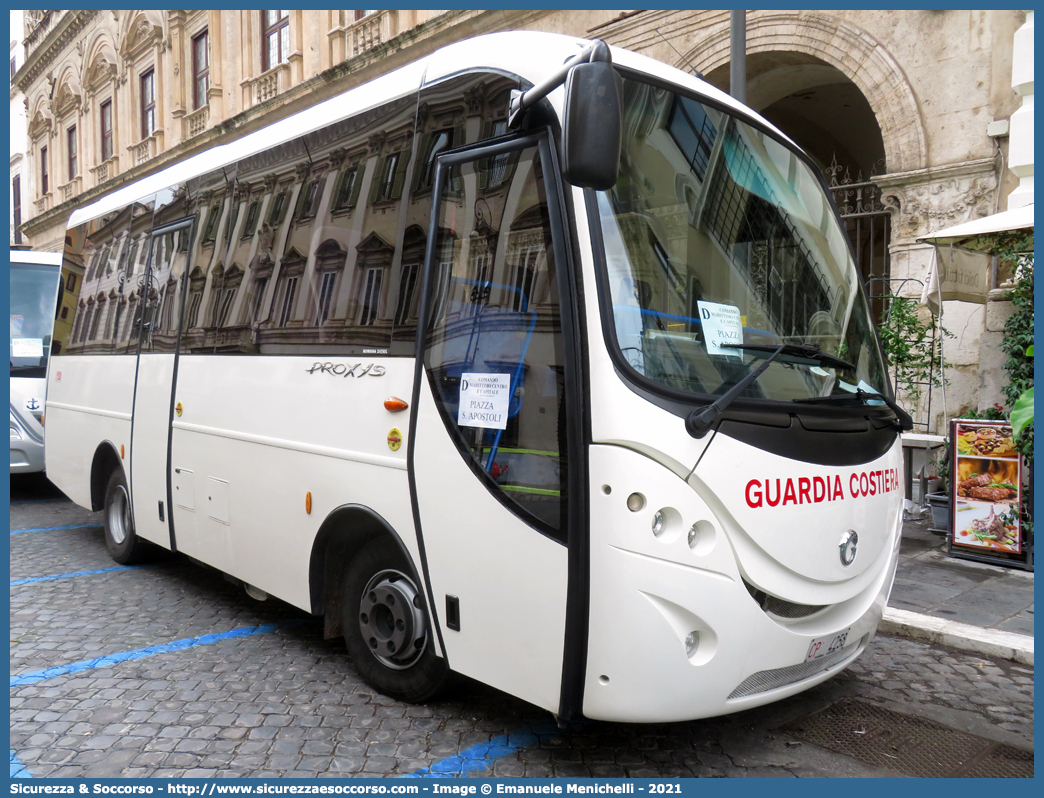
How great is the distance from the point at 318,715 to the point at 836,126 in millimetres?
15715

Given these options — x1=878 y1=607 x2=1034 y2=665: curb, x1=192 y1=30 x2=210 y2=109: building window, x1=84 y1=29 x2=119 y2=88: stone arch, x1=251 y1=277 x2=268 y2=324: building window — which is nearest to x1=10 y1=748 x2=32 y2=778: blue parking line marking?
x1=251 y1=277 x2=268 y2=324: building window

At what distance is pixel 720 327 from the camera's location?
3291 millimetres

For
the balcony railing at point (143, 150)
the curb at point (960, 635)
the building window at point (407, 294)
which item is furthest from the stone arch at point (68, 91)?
the curb at point (960, 635)

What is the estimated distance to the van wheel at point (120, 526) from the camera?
6723mm

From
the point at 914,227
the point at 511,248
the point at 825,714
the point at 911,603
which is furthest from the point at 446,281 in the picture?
the point at 914,227

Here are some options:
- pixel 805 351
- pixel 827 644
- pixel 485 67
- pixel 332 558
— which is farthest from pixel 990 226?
pixel 332 558

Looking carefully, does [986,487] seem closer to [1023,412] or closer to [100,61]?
[1023,412]

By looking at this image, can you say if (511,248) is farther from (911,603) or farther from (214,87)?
(214,87)

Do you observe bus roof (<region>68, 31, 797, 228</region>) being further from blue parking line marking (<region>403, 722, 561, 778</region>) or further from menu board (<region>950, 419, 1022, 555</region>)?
menu board (<region>950, 419, 1022, 555</region>)

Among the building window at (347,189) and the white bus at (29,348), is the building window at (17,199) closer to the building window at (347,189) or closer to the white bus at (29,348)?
the white bus at (29,348)

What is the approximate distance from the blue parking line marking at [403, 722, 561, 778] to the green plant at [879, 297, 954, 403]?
595 cm

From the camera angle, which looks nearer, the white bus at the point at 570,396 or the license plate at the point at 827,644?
the white bus at the point at 570,396

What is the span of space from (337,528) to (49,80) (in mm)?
36878

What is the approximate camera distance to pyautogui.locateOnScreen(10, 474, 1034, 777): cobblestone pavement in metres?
3.46
